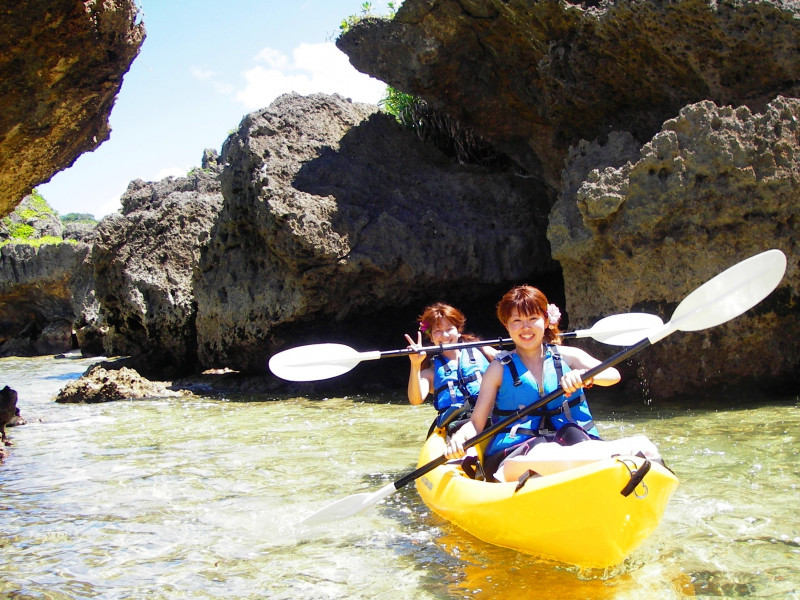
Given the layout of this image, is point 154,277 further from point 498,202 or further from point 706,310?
point 706,310

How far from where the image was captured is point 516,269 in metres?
8.20

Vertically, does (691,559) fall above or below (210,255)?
below

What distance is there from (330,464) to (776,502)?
2.69m

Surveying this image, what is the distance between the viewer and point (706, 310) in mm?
3357

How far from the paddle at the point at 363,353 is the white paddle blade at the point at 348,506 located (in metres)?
1.06

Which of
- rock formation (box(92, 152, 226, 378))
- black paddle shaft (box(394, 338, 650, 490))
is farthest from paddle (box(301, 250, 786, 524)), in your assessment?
rock formation (box(92, 152, 226, 378))

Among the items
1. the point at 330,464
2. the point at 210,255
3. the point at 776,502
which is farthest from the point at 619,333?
the point at 210,255

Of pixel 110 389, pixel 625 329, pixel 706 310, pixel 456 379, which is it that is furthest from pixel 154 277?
pixel 706 310

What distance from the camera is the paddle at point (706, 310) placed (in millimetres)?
3248

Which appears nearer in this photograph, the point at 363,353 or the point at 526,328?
the point at 526,328

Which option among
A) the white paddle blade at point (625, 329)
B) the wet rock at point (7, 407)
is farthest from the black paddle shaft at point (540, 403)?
the wet rock at point (7, 407)

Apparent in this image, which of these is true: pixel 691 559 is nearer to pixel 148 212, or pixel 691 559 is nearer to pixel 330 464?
pixel 330 464

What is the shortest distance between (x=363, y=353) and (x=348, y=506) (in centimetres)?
120

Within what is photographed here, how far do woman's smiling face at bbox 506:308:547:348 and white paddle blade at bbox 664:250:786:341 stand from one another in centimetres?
60
